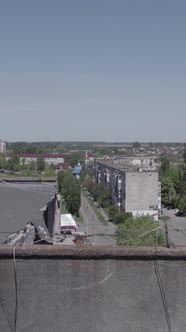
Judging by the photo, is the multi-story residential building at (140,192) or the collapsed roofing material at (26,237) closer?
the collapsed roofing material at (26,237)

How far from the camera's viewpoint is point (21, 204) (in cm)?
752

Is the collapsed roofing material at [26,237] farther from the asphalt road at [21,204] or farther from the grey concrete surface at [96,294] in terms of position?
the grey concrete surface at [96,294]

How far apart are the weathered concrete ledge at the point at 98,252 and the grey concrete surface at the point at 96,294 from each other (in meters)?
0.03

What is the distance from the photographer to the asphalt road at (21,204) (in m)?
6.36

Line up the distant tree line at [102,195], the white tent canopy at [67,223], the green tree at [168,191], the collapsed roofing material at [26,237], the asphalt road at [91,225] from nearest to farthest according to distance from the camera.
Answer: the collapsed roofing material at [26,237], the white tent canopy at [67,223], the asphalt road at [91,225], the distant tree line at [102,195], the green tree at [168,191]

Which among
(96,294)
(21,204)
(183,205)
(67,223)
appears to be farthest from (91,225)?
(96,294)

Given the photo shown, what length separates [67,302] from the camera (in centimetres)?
389

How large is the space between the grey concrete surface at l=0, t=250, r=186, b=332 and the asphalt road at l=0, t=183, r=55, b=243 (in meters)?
1.41

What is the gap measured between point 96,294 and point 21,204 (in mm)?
3831

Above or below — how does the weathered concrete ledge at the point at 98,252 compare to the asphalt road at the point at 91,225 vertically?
above

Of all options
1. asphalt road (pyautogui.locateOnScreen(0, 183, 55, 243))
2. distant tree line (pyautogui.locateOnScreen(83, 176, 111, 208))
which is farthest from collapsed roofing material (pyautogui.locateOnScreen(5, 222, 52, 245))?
distant tree line (pyautogui.locateOnScreen(83, 176, 111, 208))

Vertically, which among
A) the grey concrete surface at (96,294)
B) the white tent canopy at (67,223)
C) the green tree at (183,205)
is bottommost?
the green tree at (183,205)

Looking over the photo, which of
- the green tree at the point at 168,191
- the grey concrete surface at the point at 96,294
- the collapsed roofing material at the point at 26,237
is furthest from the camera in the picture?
the green tree at the point at 168,191

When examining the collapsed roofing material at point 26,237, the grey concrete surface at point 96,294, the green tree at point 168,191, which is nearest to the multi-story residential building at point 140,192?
the green tree at point 168,191
